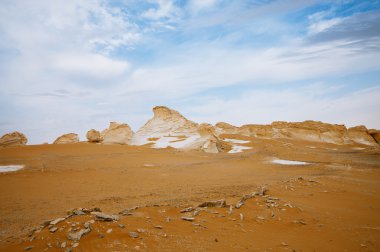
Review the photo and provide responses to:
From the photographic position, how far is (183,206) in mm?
7145

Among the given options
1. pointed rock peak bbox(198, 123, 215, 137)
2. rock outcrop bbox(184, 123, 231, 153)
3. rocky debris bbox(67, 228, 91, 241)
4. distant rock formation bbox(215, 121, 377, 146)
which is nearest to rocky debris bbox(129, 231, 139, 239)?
rocky debris bbox(67, 228, 91, 241)

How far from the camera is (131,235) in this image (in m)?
4.87

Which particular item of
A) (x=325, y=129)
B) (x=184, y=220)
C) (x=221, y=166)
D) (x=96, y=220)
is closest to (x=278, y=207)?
(x=184, y=220)

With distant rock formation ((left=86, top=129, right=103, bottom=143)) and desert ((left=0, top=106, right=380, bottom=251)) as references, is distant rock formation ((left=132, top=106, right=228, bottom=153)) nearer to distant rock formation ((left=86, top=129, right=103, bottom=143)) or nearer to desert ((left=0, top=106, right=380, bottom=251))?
distant rock formation ((left=86, top=129, right=103, bottom=143))

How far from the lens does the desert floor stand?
197 inches

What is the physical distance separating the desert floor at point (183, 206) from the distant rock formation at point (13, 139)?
26.8ft

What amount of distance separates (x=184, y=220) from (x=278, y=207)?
2.87 metres

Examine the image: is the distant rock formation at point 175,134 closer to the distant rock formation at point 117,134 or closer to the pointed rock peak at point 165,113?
the pointed rock peak at point 165,113

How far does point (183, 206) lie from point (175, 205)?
2.24ft

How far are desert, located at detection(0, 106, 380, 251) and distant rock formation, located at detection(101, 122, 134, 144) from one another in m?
8.63

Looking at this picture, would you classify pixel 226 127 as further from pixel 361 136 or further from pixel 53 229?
pixel 53 229

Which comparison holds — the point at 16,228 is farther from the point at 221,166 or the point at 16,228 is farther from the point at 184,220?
the point at 221,166

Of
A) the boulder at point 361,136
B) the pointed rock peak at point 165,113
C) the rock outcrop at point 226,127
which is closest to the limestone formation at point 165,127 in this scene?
the pointed rock peak at point 165,113

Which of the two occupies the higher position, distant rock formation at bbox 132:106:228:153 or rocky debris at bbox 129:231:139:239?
distant rock formation at bbox 132:106:228:153
